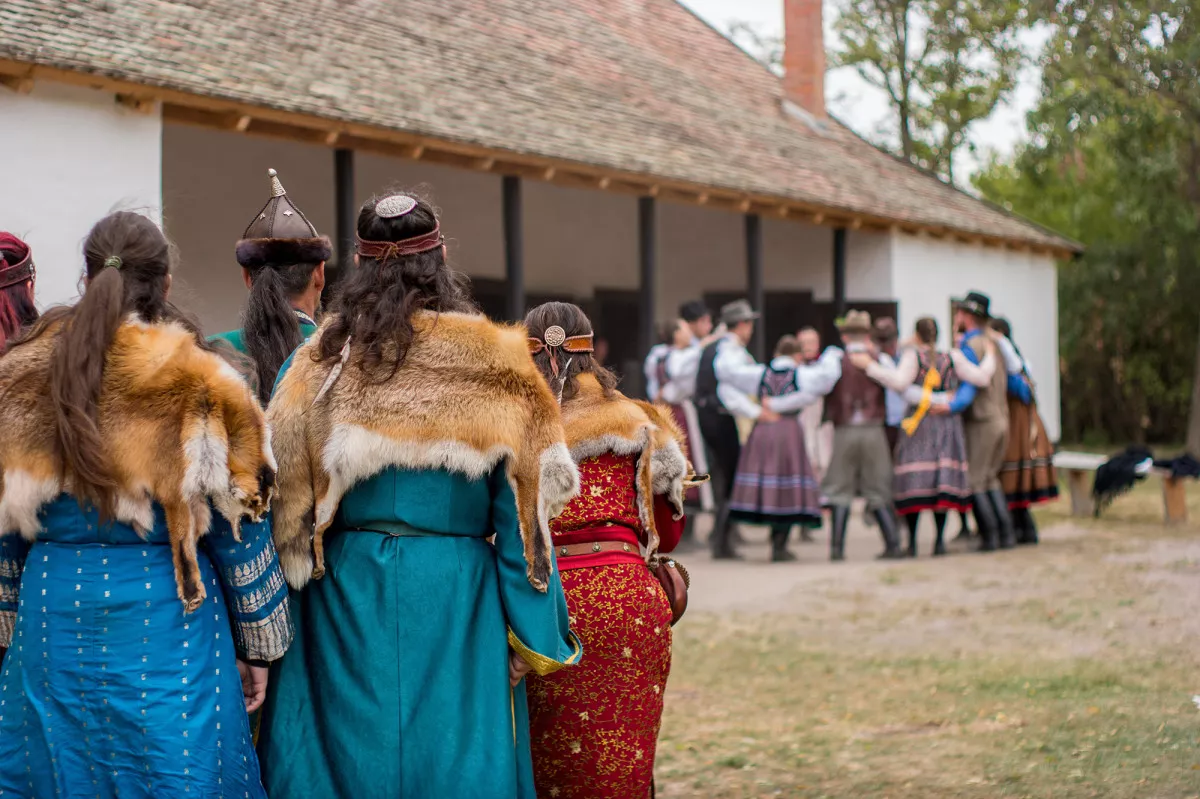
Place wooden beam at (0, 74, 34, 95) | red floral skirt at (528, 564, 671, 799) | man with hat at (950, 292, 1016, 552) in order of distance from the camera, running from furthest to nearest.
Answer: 1. man with hat at (950, 292, 1016, 552)
2. wooden beam at (0, 74, 34, 95)
3. red floral skirt at (528, 564, 671, 799)

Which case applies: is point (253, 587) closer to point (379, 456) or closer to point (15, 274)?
point (379, 456)

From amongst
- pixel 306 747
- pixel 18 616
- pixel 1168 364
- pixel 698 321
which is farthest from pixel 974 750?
pixel 1168 364

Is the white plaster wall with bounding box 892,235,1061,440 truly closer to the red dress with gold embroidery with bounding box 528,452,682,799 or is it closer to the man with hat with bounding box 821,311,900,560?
the man with hat with bounding box 821,311,900,560

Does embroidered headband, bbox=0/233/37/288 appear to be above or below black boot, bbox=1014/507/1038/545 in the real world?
above

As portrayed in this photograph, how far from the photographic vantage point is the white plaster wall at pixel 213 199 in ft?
38.7

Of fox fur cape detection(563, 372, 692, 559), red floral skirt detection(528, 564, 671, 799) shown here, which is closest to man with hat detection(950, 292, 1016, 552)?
fox fur cape detection(563, 372, 692, 559)

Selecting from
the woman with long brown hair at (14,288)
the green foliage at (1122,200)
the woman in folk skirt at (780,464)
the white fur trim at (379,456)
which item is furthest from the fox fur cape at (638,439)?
the green foliage at (1122,200)

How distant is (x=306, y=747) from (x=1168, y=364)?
27.6 metres

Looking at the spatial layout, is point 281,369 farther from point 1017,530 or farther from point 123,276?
point 1017,530

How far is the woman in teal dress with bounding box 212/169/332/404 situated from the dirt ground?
231cm

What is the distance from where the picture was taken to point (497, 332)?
120 inches

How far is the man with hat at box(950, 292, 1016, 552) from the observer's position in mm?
11156

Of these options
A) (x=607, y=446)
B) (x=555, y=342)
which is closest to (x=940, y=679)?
(x=607, y=446)

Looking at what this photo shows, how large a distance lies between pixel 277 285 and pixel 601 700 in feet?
4.36
